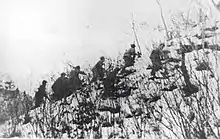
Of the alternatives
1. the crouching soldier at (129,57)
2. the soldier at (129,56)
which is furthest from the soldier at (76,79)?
the soldier at (129,56)

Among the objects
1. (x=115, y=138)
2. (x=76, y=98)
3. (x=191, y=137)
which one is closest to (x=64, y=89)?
(x=76, y=98)

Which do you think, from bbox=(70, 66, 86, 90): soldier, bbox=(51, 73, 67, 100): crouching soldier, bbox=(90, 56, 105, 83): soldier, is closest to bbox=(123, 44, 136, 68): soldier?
bbox=(90, 56, 105, 83): soldier

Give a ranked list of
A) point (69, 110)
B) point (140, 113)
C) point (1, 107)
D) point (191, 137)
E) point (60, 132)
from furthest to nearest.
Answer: point (1, 107), point (69, 110), point (60, 132), point (140, 113), point (191, 137)

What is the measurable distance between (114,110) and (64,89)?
3.26 metres

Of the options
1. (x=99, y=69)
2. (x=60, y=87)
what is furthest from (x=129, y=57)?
(x=60, y=87)

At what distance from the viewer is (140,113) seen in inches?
375

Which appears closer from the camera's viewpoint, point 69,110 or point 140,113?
point 140,113

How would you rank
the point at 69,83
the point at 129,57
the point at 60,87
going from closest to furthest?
the point at 60,87 < the point at 69,83 < the point at 129,57

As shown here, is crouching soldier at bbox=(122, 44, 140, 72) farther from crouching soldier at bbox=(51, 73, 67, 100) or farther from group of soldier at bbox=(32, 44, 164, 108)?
crouching soldier at bbox=(51, 73, 67, 100)

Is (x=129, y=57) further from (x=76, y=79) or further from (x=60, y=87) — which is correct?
(x=60, y=87)

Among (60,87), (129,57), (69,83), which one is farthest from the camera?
(129,57)

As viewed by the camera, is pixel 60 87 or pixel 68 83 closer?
pixel 60 87

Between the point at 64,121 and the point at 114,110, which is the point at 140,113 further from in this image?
the point at 64,121

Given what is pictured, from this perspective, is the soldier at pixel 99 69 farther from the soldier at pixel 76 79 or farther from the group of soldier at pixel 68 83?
the soldier at pixel 76 79
